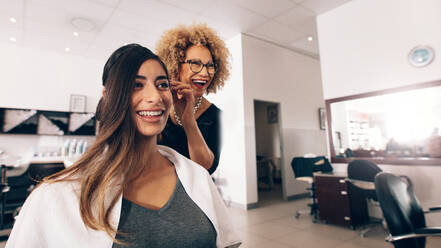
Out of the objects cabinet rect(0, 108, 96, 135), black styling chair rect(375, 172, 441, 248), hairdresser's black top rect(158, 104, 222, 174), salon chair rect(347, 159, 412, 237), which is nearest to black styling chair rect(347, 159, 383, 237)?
salon chair rect(347, 159, 412, 237)

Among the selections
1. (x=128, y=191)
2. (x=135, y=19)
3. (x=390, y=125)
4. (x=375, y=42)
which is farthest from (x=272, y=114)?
(x=128, y=191)

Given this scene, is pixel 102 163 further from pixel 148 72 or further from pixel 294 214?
pixel 294 214

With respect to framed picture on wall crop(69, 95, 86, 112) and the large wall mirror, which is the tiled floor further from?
framed picture on wall crop(69, 95, 86, 112)

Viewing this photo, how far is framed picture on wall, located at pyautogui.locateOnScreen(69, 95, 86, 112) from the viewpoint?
18.0 feet

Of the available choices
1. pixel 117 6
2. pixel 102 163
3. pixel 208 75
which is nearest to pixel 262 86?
pixel 117 6

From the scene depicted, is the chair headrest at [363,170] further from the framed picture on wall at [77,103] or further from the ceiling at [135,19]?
the framed picture on wall at [77,103]

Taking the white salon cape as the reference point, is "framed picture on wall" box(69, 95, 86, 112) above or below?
above

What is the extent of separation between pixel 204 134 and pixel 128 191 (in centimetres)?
47

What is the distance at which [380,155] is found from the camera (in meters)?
3.46

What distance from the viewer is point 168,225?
2.34 feet

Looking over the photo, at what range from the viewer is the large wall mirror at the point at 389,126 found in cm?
301

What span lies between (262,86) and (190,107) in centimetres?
444

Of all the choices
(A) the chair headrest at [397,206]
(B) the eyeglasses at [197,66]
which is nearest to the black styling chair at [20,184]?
(B) the eyeglasses at [197,66]

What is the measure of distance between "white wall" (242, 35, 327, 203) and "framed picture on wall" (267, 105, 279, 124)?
4.11ft
